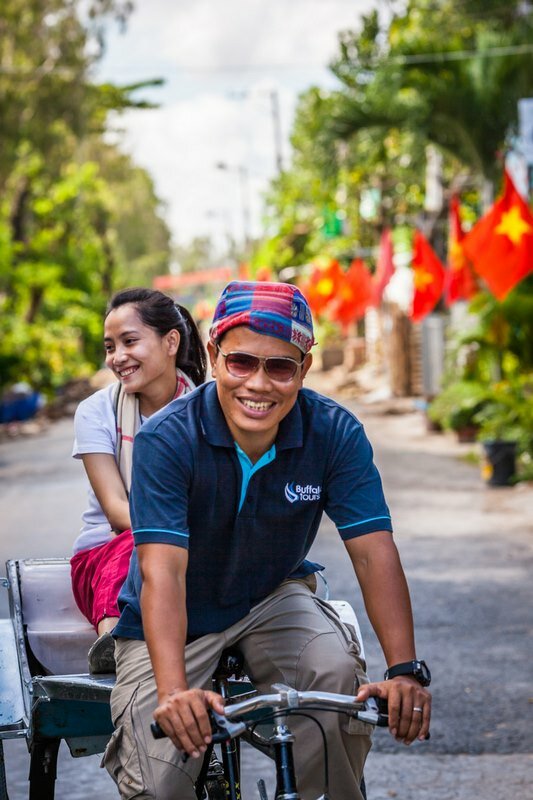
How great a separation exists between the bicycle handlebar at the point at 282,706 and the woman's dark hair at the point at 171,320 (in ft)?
6.50

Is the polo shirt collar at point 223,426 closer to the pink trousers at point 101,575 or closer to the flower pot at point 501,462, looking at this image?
the pink trousers at point 101,575

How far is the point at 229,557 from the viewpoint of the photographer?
332 cm

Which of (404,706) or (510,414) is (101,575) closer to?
(404,706)

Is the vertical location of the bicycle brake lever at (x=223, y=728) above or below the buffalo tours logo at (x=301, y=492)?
below

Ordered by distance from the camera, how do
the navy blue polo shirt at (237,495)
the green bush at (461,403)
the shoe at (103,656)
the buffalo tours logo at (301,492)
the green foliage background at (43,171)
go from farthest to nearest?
the green foliage background at (43,171)
the green bush at (461,403)
the shoe at (103,656)
the buffalo tours logo at (301,492)
the navy blue polo shirt at (237,495)

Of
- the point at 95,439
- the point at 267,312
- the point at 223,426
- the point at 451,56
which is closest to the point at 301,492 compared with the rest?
the point at 223,426

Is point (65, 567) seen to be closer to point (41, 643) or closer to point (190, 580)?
point (41, 643)

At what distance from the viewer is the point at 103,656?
3.63m

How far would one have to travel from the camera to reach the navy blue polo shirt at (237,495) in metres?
3.19

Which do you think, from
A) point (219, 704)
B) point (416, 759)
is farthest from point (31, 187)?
point (219, 704)

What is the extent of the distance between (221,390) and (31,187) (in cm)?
3357

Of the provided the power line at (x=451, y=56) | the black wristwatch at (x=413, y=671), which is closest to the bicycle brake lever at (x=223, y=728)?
the black wristwatch at (x=413, y=671)

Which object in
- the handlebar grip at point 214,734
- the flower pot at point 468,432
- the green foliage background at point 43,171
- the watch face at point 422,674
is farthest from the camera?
the green foliage background at point 43,171

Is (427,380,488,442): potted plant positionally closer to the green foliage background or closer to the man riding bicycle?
the green foliage background
